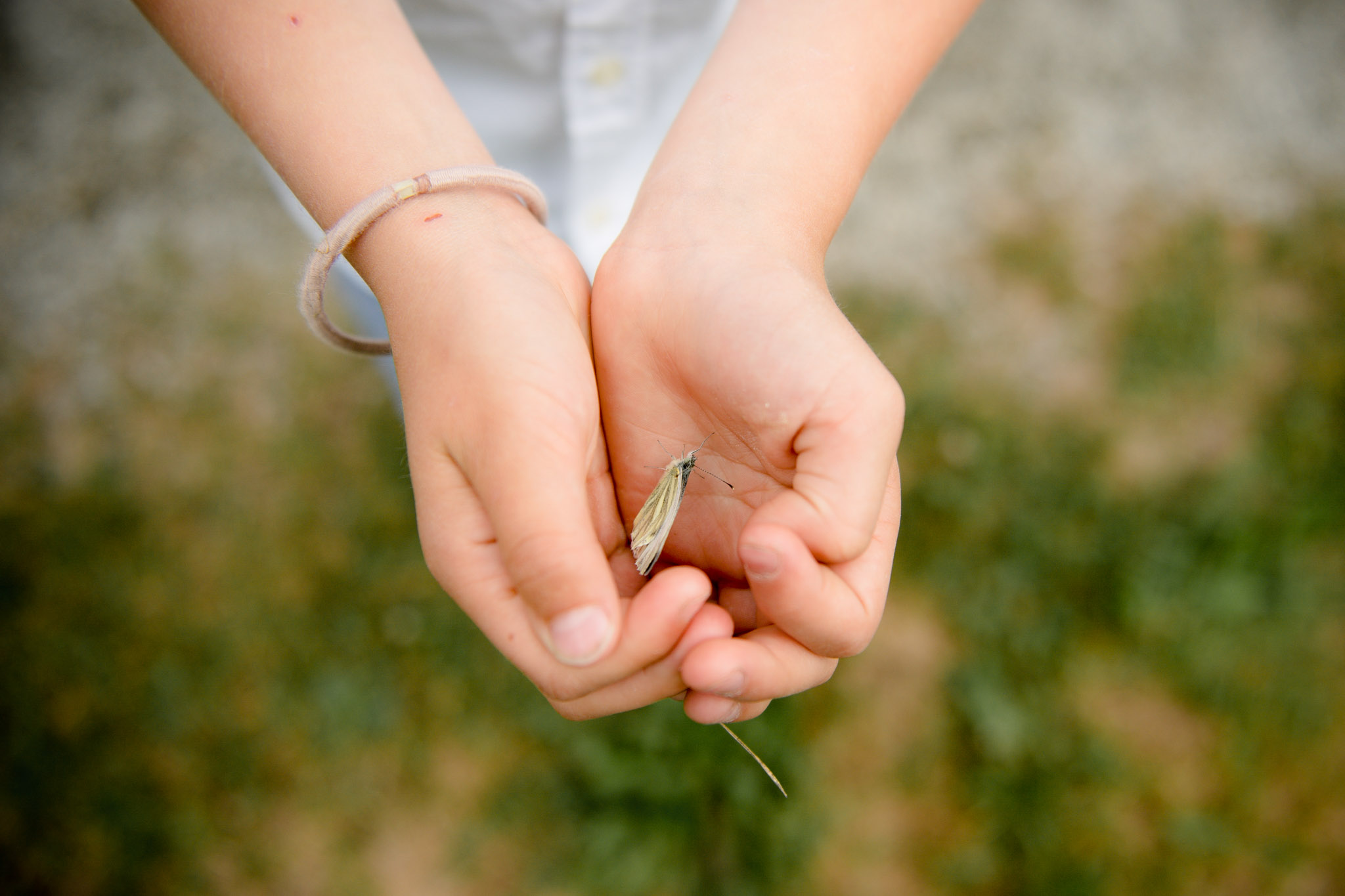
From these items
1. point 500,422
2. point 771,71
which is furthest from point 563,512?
point 771,71

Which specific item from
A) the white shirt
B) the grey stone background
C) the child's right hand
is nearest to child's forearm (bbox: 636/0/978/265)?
the white shirt

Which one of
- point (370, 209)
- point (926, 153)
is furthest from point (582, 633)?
point (926, 153)

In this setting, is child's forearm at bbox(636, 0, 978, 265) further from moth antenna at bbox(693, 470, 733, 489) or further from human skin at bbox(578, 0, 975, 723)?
moth antenna at bbox(693, 470, 733, 489)

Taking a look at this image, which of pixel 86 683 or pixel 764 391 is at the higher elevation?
pixel 764 391

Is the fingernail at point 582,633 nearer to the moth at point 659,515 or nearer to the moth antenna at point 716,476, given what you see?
the moth at point 659,515

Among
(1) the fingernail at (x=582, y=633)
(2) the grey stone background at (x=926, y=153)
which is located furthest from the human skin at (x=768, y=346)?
(2) the grey stone background at (x=926, y=153)

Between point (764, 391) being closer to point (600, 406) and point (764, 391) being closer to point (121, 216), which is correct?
point (600, 406)
